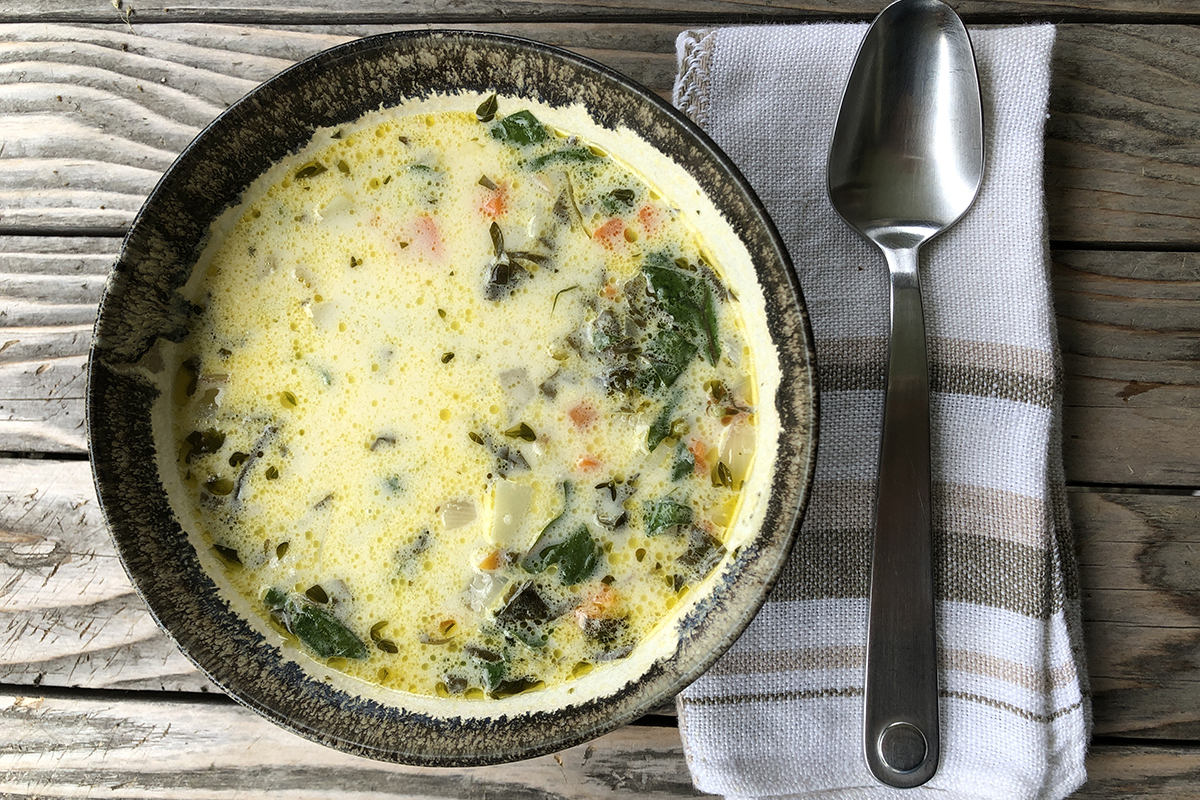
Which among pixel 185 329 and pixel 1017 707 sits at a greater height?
pixel 185 329

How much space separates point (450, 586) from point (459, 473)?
8.1 inches

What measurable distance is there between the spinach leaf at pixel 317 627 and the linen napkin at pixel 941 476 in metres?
0.65

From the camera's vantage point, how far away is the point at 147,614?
1626 millimetres

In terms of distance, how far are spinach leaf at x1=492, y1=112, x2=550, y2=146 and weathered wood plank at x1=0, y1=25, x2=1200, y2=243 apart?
0.34 meters

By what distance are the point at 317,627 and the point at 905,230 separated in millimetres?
1347

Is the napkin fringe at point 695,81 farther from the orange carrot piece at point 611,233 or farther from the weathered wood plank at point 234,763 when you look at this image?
the weathered wood plank at point 234,763

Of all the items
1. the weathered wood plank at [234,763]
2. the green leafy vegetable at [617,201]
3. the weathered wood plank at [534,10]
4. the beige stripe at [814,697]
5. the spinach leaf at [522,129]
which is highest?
the weathered wood plank at [534,10]

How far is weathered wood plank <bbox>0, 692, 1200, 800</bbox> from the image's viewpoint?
1.58 meters

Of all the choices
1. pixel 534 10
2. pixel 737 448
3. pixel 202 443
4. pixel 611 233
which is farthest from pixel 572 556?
pixel 534 10

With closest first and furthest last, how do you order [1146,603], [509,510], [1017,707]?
1. [509,510]
2. [1017,707]
3. [1146,603]

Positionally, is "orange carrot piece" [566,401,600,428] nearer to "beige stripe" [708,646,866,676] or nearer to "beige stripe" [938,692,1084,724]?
"beige stripe" [708,646,866,676]

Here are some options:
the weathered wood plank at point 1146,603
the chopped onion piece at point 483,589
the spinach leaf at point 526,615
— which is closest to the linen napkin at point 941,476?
the weathered wood plank at point 1146,603

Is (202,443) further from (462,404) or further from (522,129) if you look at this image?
(522,129)

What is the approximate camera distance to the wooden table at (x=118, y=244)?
1.57 meters
